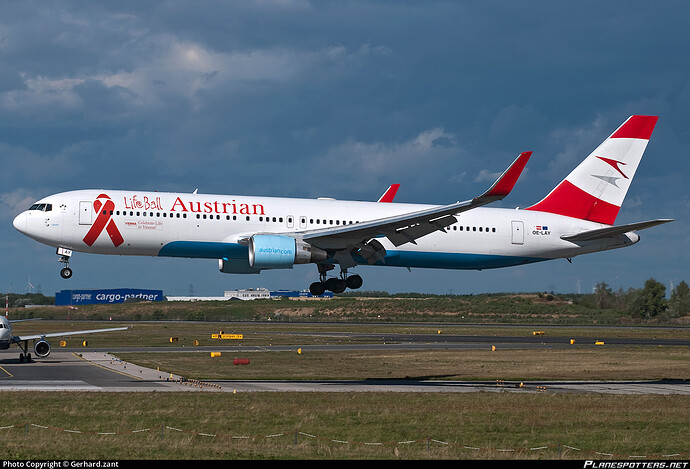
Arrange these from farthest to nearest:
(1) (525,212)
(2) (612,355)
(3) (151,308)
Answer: (3) (151,308), (2) (612,355), (1) (525,212)

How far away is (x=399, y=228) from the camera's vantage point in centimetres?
4403

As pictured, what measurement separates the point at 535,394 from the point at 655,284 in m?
97.2

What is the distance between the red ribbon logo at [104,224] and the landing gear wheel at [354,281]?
13029 mm

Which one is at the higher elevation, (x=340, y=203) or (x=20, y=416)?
(x=340, y=203)

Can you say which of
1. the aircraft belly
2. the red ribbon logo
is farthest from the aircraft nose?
the aircraft belly

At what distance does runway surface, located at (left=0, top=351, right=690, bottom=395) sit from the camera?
125ft

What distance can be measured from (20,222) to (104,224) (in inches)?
190

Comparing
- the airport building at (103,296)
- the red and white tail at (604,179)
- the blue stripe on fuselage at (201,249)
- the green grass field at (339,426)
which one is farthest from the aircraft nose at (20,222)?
the airport building at (103,296)

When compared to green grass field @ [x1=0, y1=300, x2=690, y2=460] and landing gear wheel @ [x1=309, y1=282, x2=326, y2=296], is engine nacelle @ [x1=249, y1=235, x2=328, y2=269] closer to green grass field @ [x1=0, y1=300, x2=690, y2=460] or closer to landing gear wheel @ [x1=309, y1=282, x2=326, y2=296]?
landing gear wheel @ [x1=309, y1=282, x2=326, y2=296]

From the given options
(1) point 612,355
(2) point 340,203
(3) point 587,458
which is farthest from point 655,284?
(3) point 587,458

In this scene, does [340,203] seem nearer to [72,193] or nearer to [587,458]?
[72,193]

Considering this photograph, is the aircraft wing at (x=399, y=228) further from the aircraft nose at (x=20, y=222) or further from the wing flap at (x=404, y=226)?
the aircraft nose at (x=20, y=222)

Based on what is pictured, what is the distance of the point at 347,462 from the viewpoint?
21.7 meters

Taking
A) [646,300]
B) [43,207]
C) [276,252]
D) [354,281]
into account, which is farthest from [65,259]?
[646,300]
